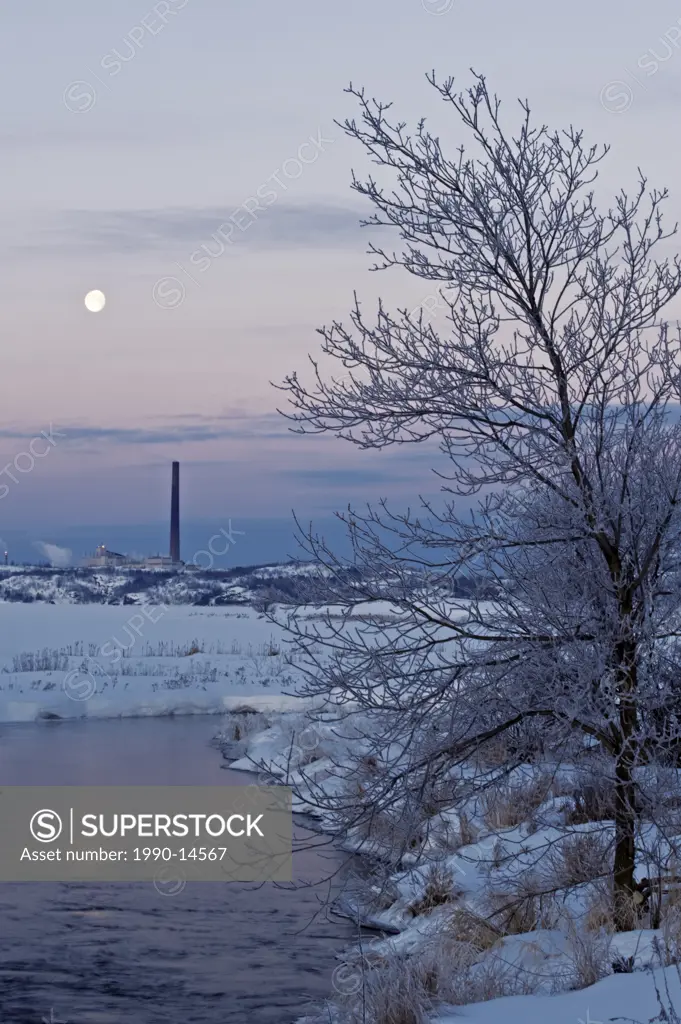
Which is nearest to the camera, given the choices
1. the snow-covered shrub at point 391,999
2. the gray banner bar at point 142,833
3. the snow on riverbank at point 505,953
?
the snow on riverbank at point 505,953

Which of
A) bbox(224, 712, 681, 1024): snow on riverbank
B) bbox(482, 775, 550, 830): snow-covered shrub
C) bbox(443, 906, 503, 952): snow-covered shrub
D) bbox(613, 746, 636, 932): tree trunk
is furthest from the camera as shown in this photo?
bbox(482, 775, 550, 830): snow-covered shrub

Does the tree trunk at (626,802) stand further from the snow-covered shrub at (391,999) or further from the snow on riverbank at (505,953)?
the snow-covered shrub at (391,999)

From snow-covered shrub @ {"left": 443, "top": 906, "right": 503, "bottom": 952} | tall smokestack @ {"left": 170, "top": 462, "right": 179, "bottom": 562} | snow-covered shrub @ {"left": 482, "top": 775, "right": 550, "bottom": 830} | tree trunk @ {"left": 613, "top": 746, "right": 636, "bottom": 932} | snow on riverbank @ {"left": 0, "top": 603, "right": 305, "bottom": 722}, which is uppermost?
tall smokestack @ {"left": 170, "top": 462, "right": 179, "bottom": 562}

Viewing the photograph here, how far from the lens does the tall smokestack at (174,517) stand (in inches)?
2707

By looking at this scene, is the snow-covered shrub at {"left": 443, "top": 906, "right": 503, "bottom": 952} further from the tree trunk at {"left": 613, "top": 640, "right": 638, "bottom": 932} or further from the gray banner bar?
the gray banner bar

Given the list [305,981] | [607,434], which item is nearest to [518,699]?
[607,434]

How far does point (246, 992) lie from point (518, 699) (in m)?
3.71

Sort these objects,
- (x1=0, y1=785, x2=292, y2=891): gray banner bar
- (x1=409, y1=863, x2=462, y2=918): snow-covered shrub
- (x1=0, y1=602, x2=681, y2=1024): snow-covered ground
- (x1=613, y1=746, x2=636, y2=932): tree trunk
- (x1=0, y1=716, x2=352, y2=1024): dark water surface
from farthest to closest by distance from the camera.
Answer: (x1=0, y1=785, x2=292, y2=891): gray banner bar → (x1=409, y1=863, x2=462, y2=918): snow-covered shrub → (x1=0, y1=716, x2=352, y2=1024): dark water surface → (x1=613, y1=746, x2=636, y2=932): tree trunk → (x1=0, y1=602, x2=681, y2=1024): snow-covered ground

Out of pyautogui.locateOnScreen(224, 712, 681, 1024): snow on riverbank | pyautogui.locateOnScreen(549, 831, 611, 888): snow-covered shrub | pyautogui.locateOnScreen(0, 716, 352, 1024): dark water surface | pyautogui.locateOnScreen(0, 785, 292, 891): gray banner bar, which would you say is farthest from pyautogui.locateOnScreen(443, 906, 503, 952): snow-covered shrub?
pyautogui.locateOnScreen(0, 785, 292, 891): gray banner bar

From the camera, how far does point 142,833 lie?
16.2 metres

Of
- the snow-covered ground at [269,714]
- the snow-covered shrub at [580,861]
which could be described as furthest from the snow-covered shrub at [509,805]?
the snow-covered shrub at [580,861]

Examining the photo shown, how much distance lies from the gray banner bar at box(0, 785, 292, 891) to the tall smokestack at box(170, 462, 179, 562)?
51007 millimetres

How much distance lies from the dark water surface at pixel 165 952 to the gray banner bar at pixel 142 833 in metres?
0.52

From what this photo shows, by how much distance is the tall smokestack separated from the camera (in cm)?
6875
